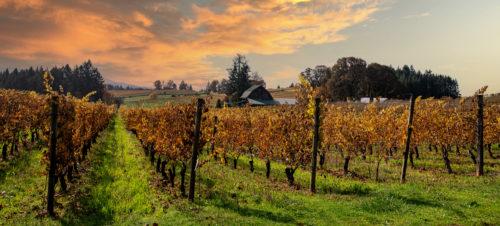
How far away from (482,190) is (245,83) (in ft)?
223

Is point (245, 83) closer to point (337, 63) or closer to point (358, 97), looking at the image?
point (337, 63)

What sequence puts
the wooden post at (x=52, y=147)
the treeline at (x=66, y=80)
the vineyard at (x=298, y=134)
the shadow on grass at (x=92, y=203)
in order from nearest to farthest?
1. the shadow on grass at (x=92, y=203)
2. the wooden post at (x=52, y=147)
3. the vineyard at (x=298, y=134)
4. the treeline at (x=66, y=80)

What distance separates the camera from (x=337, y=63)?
6034 centimetres

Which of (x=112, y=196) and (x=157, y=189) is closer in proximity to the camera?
(x=112, y=196)

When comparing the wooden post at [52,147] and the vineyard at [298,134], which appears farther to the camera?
the vineyard at [298,134]

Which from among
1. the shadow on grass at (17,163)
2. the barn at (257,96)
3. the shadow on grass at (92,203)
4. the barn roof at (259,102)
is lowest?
the shadow on grass at (92,203)

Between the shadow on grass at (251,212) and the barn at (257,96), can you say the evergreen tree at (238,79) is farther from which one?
the shadow on grass at (251,212)

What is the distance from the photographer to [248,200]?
29.3 feet

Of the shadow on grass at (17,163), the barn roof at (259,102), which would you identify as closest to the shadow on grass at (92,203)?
the shadow on grass at (17,163)

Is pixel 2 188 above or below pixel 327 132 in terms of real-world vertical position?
below

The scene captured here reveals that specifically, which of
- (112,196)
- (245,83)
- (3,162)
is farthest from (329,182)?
(245,83)

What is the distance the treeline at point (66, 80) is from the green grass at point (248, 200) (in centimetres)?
10309

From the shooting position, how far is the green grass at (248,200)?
727cm

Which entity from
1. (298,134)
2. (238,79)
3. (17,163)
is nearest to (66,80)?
(238,79)
